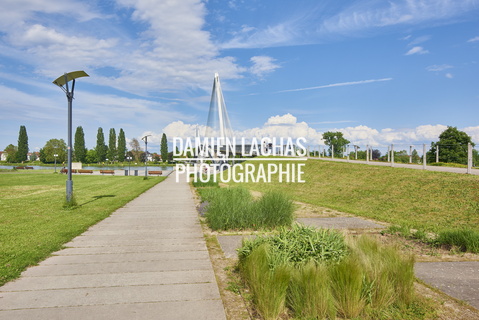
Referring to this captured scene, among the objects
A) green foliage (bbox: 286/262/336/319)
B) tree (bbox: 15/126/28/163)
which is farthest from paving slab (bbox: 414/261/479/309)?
tree (bbox: 15/126/28/163)

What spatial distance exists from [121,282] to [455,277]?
4.68 meters

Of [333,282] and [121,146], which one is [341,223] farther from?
[121,146]

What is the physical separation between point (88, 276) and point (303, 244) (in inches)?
122

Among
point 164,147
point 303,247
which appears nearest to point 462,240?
point 303,247

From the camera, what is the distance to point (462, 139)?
153 feet

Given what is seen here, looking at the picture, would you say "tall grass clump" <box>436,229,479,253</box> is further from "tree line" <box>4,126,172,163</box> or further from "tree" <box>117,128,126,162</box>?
"tree" <box>117,128,126,162</box>

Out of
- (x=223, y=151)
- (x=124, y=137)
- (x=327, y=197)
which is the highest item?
(x=124, y=137)

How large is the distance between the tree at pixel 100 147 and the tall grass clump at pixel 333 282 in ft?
391

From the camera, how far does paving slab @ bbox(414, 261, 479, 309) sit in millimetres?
3931

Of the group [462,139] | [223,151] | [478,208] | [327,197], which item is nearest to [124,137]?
[223,151]

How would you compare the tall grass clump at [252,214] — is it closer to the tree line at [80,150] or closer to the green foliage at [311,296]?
the green foliage at [311,296]

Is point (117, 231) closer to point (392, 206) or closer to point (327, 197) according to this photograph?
point (392, 206)

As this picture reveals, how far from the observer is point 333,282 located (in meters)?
3.51

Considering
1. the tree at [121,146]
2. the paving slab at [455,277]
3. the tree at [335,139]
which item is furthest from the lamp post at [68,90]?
the tree at [121,146]
